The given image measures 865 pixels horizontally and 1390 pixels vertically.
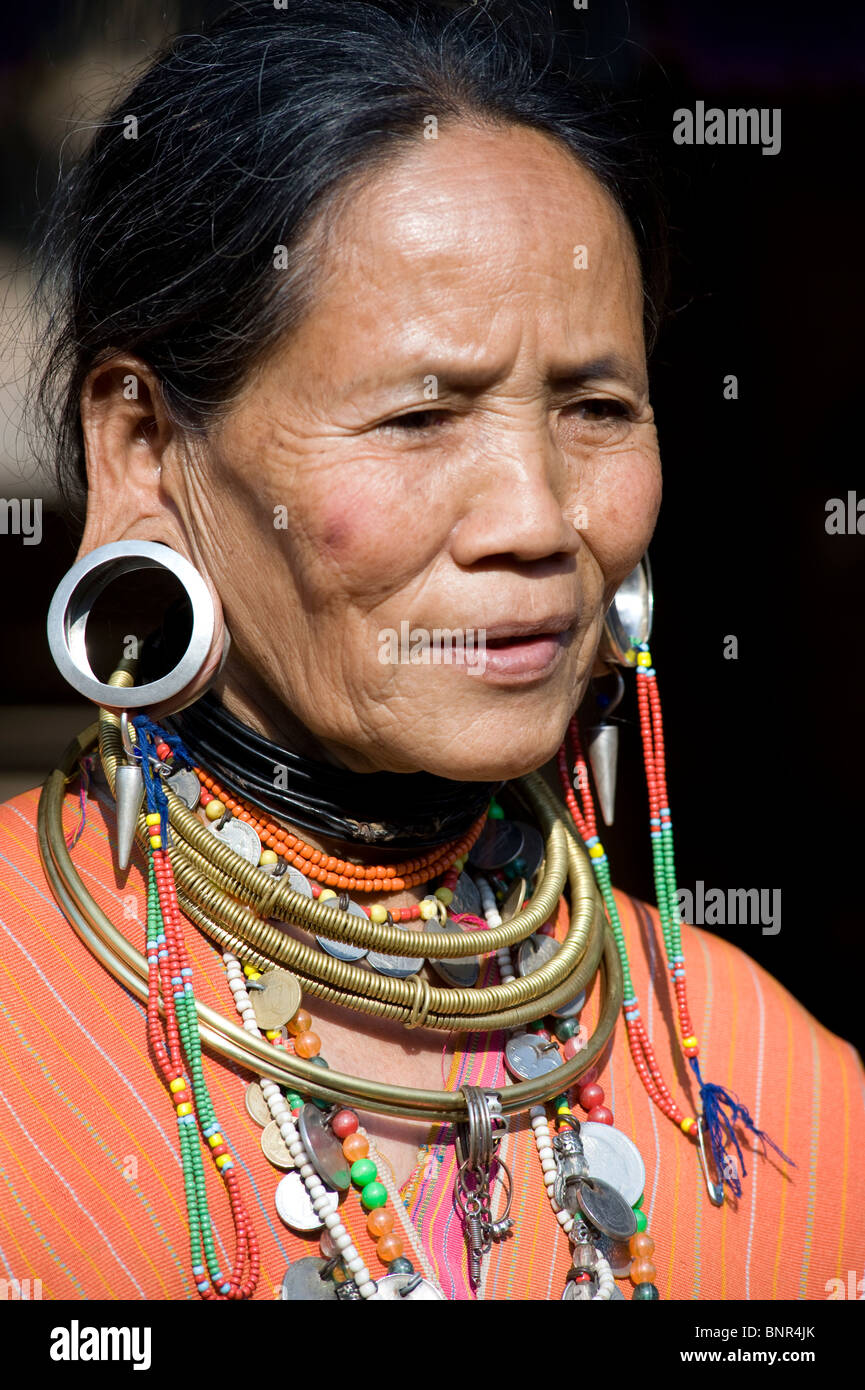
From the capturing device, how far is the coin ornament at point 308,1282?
5.09ft

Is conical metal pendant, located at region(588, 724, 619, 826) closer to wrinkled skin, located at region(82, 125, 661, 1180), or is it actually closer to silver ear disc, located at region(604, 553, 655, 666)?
silver ear disc, located at region(604, 553, 655, 666)

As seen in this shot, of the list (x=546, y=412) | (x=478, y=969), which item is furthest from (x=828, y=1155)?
(x=546, y=412)

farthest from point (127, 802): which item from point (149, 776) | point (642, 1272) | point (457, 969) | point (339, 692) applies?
point (642, 1272)

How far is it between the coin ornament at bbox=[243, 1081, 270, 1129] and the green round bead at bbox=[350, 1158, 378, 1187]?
124mm

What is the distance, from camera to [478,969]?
1.86 meters

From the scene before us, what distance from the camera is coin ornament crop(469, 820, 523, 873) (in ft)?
6.52

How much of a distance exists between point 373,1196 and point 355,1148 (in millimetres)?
61

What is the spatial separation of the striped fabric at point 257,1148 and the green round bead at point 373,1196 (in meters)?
0.03


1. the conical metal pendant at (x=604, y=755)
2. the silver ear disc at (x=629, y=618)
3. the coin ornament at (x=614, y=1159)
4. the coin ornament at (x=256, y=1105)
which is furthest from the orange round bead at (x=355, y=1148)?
the silver ear disc at (x=629, y=618)

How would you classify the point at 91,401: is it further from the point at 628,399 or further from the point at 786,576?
the point at 786,576

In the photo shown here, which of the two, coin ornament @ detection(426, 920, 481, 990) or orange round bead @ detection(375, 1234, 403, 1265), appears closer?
orange round bead @ detection(375, 1234, 403, 1265)

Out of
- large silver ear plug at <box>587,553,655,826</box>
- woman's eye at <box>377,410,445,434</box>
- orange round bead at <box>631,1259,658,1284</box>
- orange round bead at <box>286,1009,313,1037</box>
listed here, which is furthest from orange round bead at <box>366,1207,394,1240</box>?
woman's eye at <box>377,410,445,434</box>

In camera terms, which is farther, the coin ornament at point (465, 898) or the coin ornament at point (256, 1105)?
the coin ornament at point (465, 898)

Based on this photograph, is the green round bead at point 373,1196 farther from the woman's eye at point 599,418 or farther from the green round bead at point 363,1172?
the woman's eye at point 599,418
